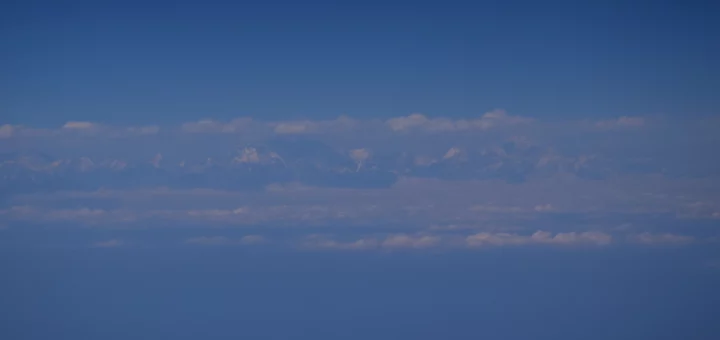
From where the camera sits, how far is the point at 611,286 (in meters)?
5.40

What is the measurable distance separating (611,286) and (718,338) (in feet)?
4.94

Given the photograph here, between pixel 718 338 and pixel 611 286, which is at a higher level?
pixel 611 286

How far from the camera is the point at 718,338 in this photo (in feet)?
17.3
